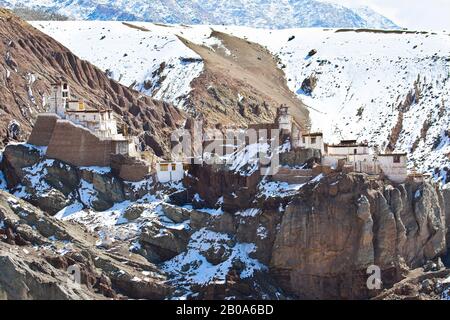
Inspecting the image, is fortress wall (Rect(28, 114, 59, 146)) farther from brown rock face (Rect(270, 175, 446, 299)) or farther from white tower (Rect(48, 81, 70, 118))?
brown rock face (Rect(270, 175, 446, 299))

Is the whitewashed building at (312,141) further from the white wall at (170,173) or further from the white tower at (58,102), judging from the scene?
the white tower at (58,102)

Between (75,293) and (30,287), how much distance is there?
5.20 metres

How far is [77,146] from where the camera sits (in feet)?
585

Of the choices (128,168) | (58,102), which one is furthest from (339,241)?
(58,102)

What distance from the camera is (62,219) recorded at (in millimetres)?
170375

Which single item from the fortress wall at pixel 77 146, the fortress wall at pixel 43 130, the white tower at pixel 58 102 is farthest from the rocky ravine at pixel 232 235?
the white tower at pixel 58 102

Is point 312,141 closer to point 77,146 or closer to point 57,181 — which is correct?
point 77,146

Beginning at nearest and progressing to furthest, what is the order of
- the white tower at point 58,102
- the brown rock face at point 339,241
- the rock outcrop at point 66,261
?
the rock outcrop at point 66,261, the brown rock face at point 339,241, the white tower at point 58,102

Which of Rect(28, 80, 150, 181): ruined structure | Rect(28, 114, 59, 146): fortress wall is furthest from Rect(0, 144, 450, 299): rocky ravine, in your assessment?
Rect(28, 114, 59, 146): fortress wall

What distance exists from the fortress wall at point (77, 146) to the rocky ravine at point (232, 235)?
2.15m

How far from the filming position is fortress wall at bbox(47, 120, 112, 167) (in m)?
178

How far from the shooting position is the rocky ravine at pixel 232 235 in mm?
162125

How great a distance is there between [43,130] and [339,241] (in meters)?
39.2
